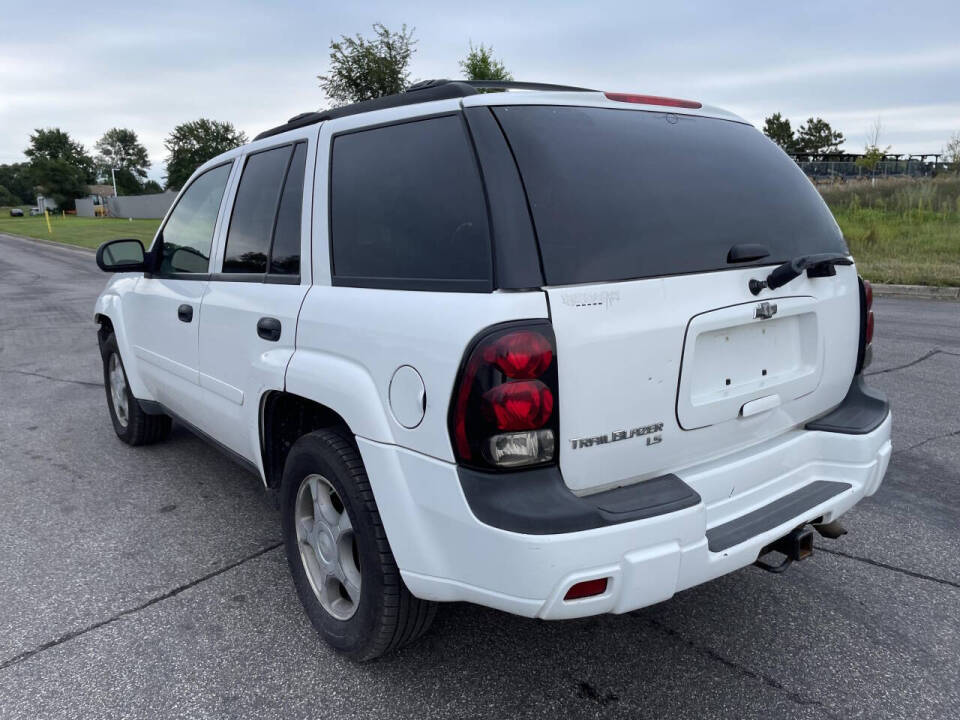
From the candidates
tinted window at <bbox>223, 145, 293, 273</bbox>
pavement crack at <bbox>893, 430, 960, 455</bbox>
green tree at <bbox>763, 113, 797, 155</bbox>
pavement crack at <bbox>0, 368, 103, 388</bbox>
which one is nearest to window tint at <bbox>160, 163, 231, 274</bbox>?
tinted window at <bbox>223, 145, 293, 273</bbox>

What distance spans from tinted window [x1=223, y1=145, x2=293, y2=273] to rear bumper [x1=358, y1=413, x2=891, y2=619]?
4.12 ft

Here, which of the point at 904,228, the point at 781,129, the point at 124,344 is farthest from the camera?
the point at 781,129

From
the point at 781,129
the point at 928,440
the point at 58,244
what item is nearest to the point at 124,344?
the point at 928,440

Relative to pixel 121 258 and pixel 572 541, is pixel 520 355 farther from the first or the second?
pixel 121 258

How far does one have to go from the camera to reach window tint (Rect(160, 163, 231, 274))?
11.9 ft

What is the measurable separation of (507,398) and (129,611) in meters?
2.01

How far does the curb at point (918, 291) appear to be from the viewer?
11.4m

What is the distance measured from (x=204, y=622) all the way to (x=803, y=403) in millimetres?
2390

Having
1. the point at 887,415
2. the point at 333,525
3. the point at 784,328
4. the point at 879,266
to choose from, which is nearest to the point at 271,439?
the point at 333,525

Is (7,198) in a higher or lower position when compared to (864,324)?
higher

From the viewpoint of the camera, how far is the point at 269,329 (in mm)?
2820

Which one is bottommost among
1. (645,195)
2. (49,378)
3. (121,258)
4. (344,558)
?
(49,378)

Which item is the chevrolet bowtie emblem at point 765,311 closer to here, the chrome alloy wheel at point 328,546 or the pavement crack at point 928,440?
the chrome alloy wheel at point 328,546

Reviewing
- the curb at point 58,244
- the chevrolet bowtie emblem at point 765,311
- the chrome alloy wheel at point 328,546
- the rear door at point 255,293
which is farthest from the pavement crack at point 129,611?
the curb at point 58,244
